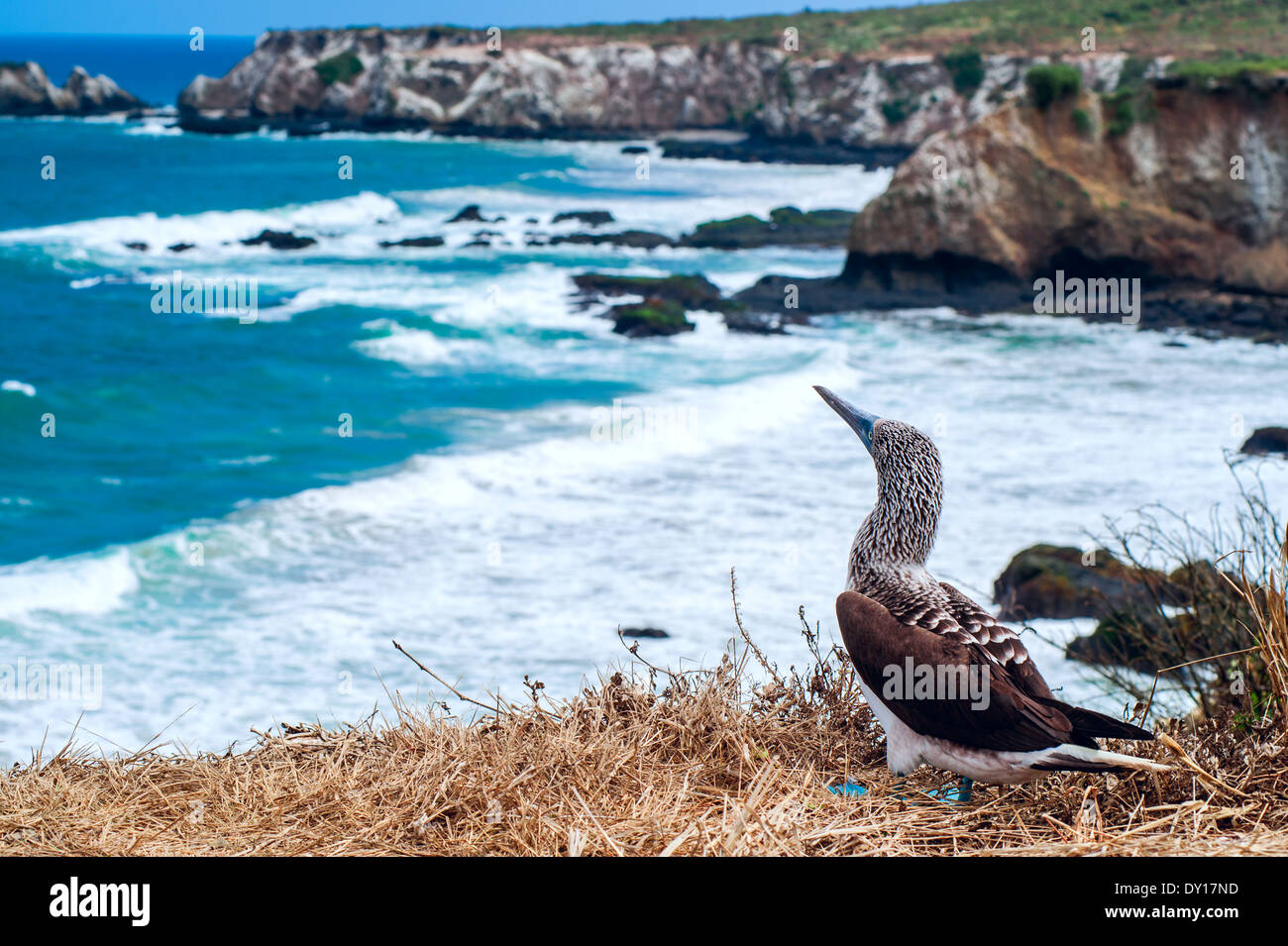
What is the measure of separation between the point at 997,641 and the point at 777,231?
4175 cm

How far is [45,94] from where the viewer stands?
313 feet

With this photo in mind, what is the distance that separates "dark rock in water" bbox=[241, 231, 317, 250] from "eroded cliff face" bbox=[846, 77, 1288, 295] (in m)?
20.9

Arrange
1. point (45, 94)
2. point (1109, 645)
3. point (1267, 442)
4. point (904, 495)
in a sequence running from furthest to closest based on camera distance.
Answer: point (45, 94) < point (1267, 442) < point (1109, 645) < point (904, 495)

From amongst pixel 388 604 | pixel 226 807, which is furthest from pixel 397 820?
pixel 388 604

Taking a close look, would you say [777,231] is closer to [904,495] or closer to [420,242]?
[420,242]

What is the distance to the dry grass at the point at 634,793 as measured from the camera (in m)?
3.54

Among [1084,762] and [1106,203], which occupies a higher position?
[1106,203]

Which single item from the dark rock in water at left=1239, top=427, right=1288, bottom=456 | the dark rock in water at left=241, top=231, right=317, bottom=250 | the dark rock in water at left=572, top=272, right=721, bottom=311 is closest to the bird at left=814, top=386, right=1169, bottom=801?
the dark rock in water at left=1239, top=427, right=1288, bottom=456

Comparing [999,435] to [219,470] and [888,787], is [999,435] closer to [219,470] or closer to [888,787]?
[219,470]

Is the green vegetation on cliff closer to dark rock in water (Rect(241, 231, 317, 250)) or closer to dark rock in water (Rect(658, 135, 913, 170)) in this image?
dark rock in water (Rect(658, 135, 913, 170))

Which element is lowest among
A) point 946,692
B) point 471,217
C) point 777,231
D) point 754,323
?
point 754,323

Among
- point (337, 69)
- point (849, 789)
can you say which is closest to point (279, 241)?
point (849, 789)

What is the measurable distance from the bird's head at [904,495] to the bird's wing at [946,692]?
0.27 metres

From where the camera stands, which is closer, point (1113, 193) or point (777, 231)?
point (1113, 193)
